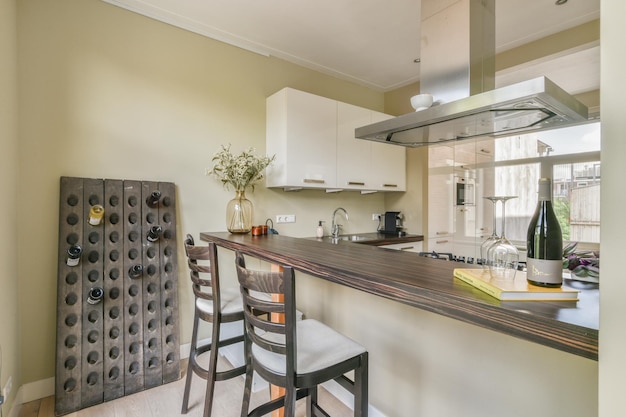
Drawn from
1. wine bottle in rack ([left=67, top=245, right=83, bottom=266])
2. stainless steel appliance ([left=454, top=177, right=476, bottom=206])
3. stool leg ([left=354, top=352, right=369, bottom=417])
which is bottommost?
stool leg ([left=354, top=352, right=369, bottom=417])

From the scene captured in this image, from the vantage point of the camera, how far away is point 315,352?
1.20 metres

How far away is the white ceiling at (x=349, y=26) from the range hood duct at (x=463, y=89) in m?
0.77

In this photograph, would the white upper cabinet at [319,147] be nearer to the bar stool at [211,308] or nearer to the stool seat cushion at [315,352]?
the bar stool at [211,308]

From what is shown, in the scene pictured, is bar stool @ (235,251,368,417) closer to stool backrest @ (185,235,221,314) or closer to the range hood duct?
stool backrest @ (185,235,221,314)

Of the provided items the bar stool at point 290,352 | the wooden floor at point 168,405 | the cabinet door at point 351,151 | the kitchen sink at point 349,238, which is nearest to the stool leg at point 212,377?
the wooden floor at point 168,405

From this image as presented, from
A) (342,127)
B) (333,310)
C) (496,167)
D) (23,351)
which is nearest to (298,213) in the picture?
(342,127)

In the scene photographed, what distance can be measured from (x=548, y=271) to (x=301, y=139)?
94.6 inches

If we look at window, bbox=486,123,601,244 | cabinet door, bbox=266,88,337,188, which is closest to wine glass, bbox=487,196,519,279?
cabinet door, bbox=266,88,337,188

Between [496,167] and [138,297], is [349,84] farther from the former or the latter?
[138,297]

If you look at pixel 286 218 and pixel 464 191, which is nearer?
pixel 286 218

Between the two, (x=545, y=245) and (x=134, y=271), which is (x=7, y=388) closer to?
(x=134, y=271)

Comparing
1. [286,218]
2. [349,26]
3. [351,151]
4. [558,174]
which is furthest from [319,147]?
[558,174]

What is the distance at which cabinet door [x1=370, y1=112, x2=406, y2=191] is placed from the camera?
11.6ft

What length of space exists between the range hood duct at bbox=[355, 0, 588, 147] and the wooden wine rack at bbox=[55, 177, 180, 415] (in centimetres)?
183
